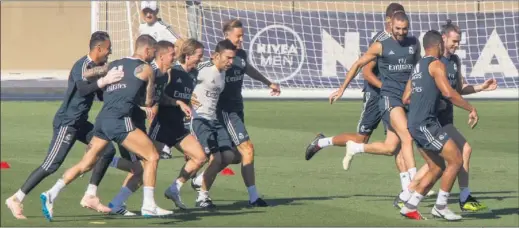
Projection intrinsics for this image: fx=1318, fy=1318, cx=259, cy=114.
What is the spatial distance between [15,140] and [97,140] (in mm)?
8059

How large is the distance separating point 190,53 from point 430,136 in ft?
8.30

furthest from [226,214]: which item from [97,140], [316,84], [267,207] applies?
[316,84]

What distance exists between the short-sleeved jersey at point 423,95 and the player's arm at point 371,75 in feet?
4.70

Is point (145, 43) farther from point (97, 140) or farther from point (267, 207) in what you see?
point (267, 207)

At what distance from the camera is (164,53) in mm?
12789

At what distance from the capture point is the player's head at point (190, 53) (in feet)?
42.9

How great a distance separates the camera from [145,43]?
12344 millimetres

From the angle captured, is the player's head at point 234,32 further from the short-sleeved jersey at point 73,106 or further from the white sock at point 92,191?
the white sock at point 92,191

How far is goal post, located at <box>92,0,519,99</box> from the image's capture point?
28.4m

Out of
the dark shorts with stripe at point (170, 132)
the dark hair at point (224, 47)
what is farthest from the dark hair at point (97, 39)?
the dark hair at point (224, 47)

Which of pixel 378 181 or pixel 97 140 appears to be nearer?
pixel 97 140

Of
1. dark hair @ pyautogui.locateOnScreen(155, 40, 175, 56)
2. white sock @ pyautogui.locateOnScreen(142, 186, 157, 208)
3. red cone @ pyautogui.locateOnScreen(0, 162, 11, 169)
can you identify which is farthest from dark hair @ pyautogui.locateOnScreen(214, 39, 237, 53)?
red cone @ pyautogui.locateOnScreen(0, 162, 11, 169)

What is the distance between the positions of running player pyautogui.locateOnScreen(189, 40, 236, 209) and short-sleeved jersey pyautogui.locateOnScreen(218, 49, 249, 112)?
0.24 m

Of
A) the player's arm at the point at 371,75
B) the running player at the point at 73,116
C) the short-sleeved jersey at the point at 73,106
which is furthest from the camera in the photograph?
the player's arm at the point at 371,75
